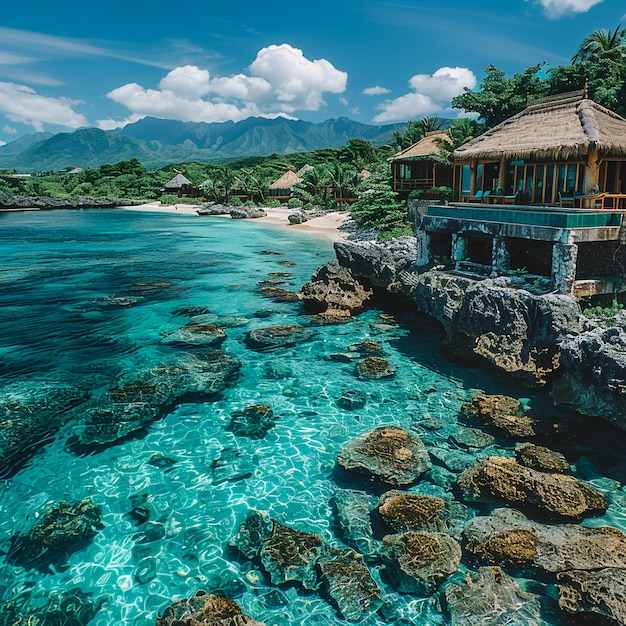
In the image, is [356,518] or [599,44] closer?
[356,518]

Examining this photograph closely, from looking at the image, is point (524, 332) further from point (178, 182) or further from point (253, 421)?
point (178, 182)

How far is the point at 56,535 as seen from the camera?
10.1m

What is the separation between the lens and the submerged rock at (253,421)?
1398 cm

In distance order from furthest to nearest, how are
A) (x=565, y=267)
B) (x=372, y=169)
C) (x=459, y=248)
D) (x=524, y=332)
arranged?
(x=372, y=169), (x=459, y=248), (x=524, y=332), (x=565, y=267)

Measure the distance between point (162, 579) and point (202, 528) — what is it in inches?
54.1

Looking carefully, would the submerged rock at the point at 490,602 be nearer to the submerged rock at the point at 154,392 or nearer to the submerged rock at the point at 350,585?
the submerged rock at the point at 350,585

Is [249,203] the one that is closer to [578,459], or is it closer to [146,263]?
[146,263]

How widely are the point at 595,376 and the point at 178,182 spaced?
328 ft

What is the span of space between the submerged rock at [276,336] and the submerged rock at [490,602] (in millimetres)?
12764

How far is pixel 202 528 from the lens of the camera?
1045cm

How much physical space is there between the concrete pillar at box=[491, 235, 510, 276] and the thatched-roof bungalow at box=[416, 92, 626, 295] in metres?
0.04

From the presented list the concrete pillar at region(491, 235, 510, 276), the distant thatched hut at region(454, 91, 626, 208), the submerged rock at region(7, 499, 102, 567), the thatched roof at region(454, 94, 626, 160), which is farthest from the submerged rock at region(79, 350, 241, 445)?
the distant thatched hut at region(454, 91, 626, 208)

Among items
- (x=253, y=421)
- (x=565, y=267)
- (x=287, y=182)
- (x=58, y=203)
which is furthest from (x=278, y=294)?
(x=58, y=203)

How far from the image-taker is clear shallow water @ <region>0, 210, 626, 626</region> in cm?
918
